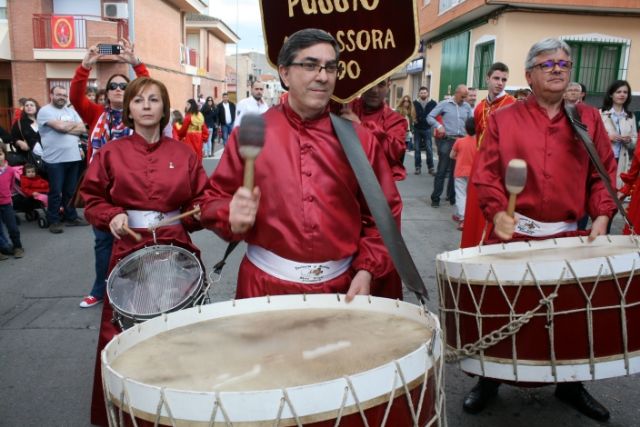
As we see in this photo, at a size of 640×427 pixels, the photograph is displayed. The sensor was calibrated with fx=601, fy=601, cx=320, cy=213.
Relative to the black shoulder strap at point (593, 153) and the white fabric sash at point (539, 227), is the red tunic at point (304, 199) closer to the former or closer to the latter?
the white fabric sash at point (539, 227)

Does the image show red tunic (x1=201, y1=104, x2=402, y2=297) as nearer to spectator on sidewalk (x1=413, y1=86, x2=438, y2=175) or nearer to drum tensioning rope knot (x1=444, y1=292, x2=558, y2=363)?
drum tensioning rope knot (x1=444, y1=292, x2=558, y2=363)

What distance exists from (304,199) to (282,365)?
810mm

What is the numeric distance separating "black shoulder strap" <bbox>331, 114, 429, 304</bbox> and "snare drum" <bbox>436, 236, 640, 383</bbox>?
1.37ft

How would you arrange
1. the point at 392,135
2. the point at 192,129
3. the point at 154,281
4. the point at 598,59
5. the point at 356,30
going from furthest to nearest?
the point at 598,59, the point at 192,129, the point at 392,135, the point at 356,30, the point at 154,281

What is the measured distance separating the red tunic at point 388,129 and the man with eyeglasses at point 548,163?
0.93 metres

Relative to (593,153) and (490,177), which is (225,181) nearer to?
(490,177)

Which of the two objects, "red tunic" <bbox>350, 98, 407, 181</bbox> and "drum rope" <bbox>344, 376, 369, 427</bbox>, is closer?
"drum rope" <bbox>344, 376, 369, 427</bbox>

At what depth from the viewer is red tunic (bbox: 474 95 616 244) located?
10.2 ft

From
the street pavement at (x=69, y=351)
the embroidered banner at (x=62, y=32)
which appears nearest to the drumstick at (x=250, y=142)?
the street pavement at (x=69, y=351)

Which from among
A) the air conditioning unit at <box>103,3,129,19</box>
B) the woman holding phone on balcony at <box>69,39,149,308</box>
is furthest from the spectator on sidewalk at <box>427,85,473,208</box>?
the air conditioning unit at <box>103,3,129,19</box>

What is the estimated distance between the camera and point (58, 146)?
315 inches

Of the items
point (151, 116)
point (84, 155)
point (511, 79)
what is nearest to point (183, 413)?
point (151, 116)

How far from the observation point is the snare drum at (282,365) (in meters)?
1.45

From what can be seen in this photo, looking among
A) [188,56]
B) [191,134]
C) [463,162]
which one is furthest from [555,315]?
[188,56]
